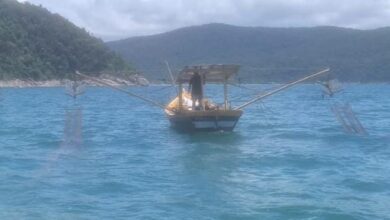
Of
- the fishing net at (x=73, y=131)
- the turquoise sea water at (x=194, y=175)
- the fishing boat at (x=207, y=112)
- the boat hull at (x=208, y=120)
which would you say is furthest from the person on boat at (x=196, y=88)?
the fishing net at (x=73, y=131)

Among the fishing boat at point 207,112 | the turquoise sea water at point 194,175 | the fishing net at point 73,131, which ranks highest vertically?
the fishing boat at point 207,112

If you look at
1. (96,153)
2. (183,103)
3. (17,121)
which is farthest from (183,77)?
(17,121)

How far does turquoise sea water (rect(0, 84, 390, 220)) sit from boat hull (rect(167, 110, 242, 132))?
526 mm

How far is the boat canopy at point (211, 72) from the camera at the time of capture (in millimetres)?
45188

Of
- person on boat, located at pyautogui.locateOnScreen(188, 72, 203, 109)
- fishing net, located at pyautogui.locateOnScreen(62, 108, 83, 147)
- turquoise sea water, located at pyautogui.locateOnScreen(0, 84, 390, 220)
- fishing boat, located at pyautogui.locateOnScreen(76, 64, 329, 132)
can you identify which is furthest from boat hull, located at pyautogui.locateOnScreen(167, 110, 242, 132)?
fishing net, located at pyautogui.locateOnScreen(62, 108, 83, 147)

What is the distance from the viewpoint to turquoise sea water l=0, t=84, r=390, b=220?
76.7 ft

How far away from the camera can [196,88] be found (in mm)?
47312

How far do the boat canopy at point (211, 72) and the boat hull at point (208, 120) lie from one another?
2.04m

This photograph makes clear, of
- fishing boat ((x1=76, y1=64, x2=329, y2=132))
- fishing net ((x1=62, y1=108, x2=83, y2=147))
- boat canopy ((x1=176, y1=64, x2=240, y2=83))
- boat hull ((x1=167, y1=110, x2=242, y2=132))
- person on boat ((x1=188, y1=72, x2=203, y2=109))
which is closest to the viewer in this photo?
fishing net ((x1=62, y1=108, x2=83, y2=147))

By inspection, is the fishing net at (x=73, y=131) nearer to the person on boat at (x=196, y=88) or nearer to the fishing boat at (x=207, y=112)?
the fishing boat at (x=207, y=112)

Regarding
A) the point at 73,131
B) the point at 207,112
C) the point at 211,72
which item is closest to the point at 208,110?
the point at 207,112

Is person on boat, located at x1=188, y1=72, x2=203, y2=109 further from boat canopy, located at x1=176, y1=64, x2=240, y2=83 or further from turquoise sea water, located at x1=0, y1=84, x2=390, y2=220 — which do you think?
turquoise sea water, located at x1=0, y1=84, x2=390, y2=220

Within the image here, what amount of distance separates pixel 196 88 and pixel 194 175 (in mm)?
17137

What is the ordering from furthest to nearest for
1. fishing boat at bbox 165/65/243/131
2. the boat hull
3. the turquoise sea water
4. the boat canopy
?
the boat hull → fishing boat at bbox 165/65/243/131 → the boat canopy → the turquoise sea water
